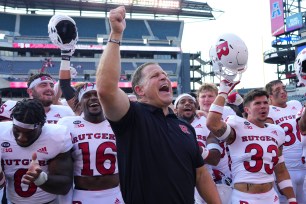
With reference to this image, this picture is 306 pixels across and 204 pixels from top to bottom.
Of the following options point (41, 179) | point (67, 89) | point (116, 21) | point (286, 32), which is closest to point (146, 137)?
point (116, 21)

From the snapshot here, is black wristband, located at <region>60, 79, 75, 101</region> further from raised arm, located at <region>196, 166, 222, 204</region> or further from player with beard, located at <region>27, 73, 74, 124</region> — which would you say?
raised arm, located at <region>196, 166, 222, 204</region>

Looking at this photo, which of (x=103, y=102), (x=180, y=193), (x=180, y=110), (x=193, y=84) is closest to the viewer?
(x=103, y=102)

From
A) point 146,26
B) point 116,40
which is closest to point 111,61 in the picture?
point 116,40

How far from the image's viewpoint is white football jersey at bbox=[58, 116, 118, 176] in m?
3.26

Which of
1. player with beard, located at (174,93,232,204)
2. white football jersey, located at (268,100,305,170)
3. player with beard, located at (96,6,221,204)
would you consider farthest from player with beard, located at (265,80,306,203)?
player with beard, located at (96,6,221,204)

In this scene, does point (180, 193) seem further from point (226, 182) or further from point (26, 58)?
point (26, 58)

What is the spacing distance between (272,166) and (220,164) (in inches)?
37.7

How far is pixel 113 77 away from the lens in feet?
6.28

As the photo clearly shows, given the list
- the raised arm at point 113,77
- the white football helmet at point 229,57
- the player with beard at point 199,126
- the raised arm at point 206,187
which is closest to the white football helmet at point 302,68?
the white football helmet at point 229,57

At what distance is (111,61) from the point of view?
75.9 inches

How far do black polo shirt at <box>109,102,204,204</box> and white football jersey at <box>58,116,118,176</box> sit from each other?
1.17 m

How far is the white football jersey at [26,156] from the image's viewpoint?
3.05 meters

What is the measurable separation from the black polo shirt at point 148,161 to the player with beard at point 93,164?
1171 mm

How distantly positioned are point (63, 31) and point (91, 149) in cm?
143
